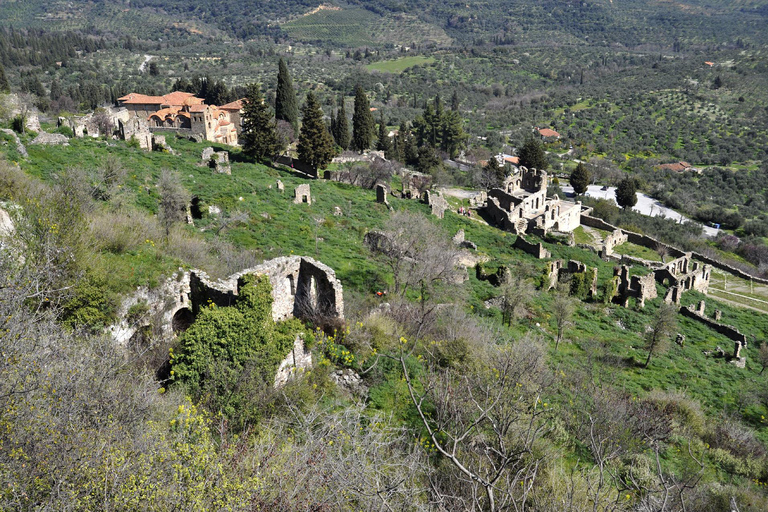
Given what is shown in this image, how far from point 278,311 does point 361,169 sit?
32.5 meters

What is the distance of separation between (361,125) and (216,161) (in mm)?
25800

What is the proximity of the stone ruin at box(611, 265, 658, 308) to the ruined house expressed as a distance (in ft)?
34.0

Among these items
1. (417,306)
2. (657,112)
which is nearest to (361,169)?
(417,306)

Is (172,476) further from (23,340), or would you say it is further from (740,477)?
(740,477)

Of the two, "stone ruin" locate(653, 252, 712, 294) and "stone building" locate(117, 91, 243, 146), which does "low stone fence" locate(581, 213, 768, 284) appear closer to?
"stone ruin" locate(653, 252, 712, 294)

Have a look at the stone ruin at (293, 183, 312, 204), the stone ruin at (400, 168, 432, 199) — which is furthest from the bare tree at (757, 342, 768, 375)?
the stone ruin at (293, 183, 312, 204)

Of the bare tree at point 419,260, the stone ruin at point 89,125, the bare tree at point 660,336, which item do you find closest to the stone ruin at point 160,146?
the stone ruin at point 89,125

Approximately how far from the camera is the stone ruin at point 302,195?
109 feet

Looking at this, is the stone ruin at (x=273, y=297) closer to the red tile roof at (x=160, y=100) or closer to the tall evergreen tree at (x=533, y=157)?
the red tile roof at (x=160, y=100)

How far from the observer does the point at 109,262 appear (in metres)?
15.6

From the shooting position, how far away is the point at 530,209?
49062 millimetres

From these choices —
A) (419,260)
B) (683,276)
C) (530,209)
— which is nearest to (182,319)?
(419,260)

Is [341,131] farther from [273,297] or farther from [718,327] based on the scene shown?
[273,297]

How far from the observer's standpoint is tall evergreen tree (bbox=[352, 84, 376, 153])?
196 feet
